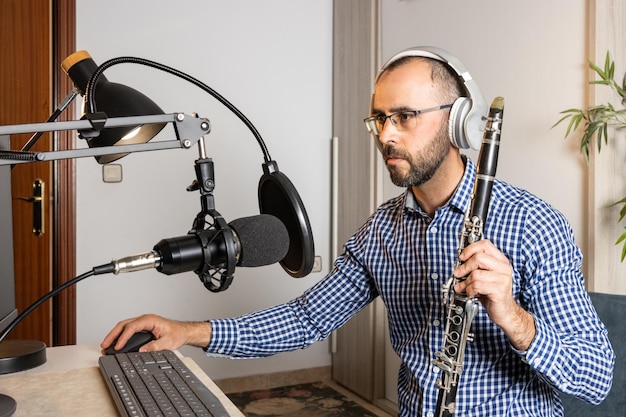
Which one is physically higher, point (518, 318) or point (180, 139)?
point (180, 139)

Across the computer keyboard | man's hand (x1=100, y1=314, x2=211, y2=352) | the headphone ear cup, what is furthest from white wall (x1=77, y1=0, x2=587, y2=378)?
the computer keyboard

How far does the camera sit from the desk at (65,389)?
111 centimetres

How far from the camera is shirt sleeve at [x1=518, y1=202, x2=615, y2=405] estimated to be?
4.13 feet

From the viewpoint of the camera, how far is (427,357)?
1.56 metres

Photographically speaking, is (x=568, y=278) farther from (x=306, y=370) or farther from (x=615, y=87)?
(x=306, y=370)

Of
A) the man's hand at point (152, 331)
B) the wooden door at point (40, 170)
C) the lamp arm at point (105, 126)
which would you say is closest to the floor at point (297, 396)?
the wooden door at point (40, 170)

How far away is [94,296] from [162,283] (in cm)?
35

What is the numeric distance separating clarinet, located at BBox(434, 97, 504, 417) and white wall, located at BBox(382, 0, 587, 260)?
1.41 m

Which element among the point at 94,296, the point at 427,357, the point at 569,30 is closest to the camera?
the point at 427,357

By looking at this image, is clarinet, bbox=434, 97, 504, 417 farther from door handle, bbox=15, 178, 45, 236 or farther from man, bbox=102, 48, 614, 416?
door handle, bbox=15, 178, 45, 236

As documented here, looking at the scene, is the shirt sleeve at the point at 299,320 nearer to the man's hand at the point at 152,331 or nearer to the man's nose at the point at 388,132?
the man's hand at the point at 152,331

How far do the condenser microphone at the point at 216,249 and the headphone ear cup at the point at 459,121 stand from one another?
2.25 feet

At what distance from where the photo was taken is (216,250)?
912 mm

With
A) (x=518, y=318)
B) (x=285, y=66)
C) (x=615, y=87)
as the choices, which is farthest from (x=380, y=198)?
(x=518, y=318)
